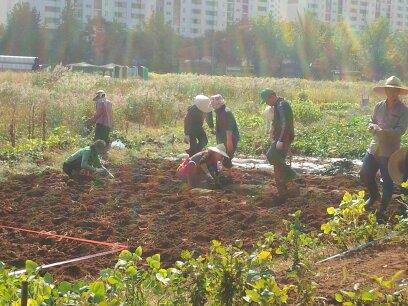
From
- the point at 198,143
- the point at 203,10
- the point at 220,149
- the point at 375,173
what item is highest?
the point at 203,10

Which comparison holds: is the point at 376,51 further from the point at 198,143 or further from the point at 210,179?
the point at 210,179

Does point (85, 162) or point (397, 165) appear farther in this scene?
point (85, 162)

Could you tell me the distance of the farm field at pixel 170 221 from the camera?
12.4 feet

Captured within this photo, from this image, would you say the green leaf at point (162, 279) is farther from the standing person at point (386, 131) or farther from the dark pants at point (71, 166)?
the dark pants at point (71, 166)

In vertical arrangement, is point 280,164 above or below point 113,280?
below

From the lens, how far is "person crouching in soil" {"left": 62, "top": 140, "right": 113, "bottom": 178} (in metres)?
11.4

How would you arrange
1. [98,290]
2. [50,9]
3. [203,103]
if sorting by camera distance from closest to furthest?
[98,290], [203,103], [50,9]

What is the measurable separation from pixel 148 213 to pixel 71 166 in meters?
3.12

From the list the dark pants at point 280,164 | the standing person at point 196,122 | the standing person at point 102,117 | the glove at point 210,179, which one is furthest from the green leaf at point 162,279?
the standing person at point 102,117

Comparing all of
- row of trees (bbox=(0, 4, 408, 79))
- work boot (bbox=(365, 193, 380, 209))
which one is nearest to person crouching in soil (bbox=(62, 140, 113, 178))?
work boot (bbox=(365, 193, 380, 209))

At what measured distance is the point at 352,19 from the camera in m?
114

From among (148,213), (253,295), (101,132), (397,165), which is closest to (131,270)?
(253,295)

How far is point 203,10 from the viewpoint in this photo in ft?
320

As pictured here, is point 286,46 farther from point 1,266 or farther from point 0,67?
point 1,266
